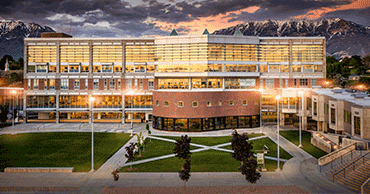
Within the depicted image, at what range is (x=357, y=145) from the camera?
78.0ft

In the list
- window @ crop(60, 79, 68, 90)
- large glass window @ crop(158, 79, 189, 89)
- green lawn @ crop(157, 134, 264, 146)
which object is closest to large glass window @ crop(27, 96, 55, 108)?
window @ crop(60, 79, 68, 90)

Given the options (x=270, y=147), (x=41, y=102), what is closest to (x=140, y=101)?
(x=41, y=102)

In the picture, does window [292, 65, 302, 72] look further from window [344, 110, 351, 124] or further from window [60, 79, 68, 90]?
window [60, 79, 68, 90]

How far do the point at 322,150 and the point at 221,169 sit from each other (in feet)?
53.8

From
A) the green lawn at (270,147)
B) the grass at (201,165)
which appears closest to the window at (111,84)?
the grass at (201,165)

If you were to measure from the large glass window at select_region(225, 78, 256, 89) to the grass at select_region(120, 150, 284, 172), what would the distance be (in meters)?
22.8

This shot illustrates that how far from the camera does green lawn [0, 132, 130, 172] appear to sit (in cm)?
2552

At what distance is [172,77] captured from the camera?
1853 inches

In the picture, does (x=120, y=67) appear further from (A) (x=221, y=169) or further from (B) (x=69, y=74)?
(A) (x=221, y=169)

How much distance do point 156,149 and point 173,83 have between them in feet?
60.7

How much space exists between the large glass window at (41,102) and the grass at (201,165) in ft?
141

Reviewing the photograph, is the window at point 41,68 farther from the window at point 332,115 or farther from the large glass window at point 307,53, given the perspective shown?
the window at point 332,115

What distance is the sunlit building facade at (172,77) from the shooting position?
45875mm

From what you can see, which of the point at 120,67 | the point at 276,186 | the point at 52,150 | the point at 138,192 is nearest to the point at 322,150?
the point at 276,186
